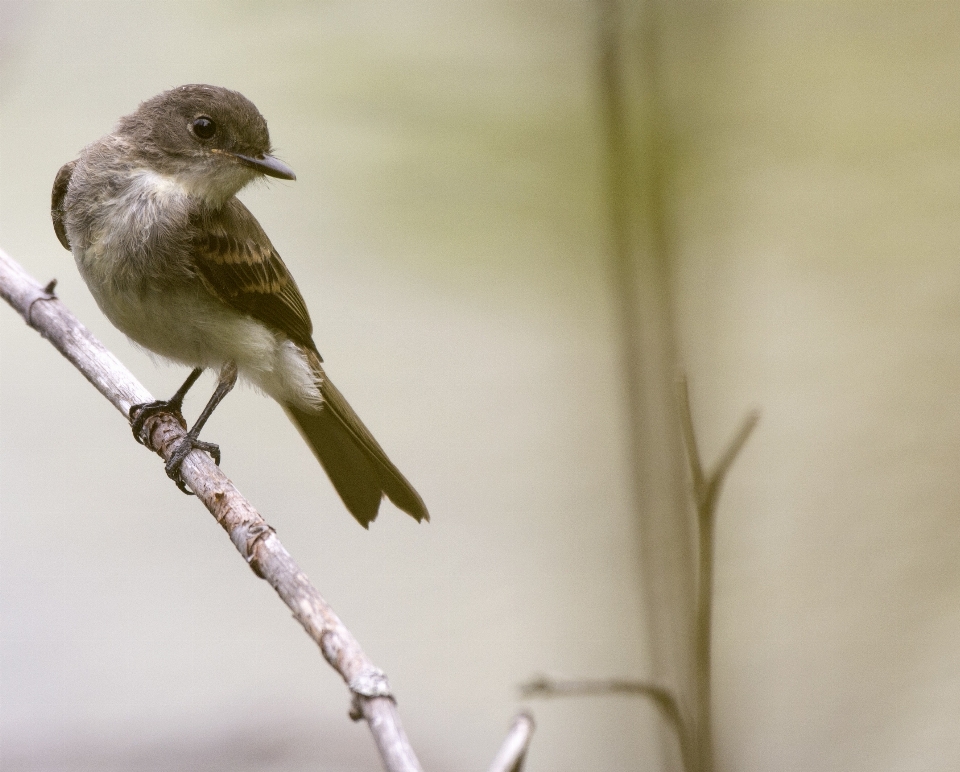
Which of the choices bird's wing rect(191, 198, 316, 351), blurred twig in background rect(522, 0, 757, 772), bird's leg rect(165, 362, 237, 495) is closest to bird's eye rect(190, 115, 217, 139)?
bird's wing rect(191, 198, 316, 351)

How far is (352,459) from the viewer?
228cm

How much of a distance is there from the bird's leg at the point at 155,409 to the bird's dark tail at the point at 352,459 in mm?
248

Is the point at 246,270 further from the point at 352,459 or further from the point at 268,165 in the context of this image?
the point at 352,459

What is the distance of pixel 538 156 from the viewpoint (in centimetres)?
118

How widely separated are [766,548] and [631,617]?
0.35 metres

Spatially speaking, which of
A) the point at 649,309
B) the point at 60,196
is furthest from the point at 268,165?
the point at 649,309

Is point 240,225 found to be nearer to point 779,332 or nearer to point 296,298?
point 296,298

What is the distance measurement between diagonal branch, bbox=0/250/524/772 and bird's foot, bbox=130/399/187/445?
0.02m

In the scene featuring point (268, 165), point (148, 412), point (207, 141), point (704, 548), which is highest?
point (207, 141)

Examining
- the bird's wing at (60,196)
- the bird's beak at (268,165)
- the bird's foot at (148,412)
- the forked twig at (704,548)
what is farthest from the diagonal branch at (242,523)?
the bird's beak at (268,165)

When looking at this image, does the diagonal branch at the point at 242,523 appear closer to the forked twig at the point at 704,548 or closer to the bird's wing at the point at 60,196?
the bird's wing at the point at 60,196

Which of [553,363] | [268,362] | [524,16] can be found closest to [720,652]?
[524,16]

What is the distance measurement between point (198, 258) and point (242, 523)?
0.84 meters

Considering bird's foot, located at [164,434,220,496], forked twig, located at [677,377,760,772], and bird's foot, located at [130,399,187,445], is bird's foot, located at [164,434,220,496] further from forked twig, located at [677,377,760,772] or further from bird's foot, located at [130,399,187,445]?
forked twig, located at [677,377,760,772]
